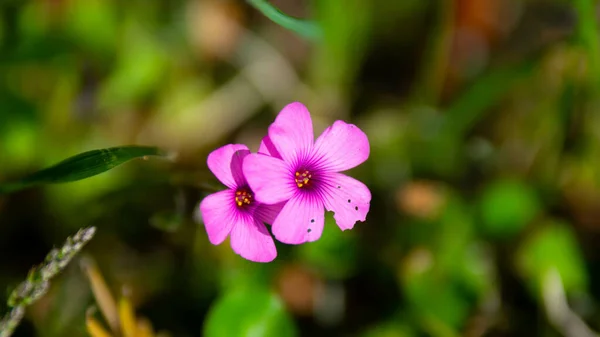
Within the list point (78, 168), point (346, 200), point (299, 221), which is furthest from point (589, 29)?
point (78, 168)

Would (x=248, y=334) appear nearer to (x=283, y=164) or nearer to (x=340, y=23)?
(x=283, y=164)

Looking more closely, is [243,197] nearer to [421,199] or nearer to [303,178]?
[303,178]

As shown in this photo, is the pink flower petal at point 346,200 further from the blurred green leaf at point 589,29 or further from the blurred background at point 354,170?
the blurred green leaf at point 589,29

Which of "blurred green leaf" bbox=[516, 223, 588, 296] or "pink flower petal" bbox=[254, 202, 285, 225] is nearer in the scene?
"pink flower petal" bbox=[254, 202, 285, 225]

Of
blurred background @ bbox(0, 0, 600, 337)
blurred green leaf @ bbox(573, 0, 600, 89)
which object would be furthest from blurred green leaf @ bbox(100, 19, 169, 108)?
blurred green leaf @ bbox(573, 0, 600, 89)

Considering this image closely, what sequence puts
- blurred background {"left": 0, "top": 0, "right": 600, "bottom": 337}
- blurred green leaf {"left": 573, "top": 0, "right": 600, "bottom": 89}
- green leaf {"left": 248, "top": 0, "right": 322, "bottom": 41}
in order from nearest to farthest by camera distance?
1. green leaf {"left": 248, "top": 0, "right": 322, "bottom": 41}
2. blurred green leaf {"left": 573, "top": 0, "right": 600, "bottom": 89}
3. blurred background {"left": 0, "top": 0, "right": 600, "bottom": 337}

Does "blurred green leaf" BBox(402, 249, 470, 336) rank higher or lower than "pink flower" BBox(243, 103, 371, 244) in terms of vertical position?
lower

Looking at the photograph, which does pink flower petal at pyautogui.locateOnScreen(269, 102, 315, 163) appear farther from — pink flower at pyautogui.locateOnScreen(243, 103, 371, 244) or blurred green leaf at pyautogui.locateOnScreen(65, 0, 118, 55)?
blurred green leaf at pyautogui.locateOnScreen(65, 0, 118, 55)

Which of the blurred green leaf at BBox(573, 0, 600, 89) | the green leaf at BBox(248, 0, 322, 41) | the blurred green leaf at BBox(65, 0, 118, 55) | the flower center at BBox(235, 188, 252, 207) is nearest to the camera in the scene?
the flower center at BBox(235, 188, 252, 207)

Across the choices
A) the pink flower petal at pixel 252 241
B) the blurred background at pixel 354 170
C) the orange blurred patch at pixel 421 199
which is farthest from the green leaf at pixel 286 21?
the orange blurred patch at pixel 421 199
